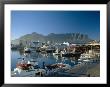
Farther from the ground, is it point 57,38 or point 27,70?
point 57,38

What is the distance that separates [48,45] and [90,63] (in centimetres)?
20

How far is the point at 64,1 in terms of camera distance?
1.48m

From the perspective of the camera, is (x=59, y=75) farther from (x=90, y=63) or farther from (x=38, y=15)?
(x=38, y=15)

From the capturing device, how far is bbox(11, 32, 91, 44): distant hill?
4.87 feet

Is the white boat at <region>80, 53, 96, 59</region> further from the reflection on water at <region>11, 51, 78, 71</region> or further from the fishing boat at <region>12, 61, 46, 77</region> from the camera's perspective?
the fishing boat at <region>12, 61, 46, 77</region>

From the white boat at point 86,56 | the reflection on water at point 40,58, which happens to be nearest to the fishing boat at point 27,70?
the reflection on water at point 40,58

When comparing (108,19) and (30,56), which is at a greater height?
(108,19)

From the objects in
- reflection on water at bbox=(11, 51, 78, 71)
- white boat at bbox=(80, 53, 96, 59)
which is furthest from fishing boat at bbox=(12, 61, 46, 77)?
white boat at bbox=(80, 53, 96, 59)

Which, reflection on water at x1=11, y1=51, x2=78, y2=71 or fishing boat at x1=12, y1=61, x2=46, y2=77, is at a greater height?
reflection on water at x1=11, y1=51, x2=78, y2=71

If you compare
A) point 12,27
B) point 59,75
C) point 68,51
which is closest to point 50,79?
point 59,75

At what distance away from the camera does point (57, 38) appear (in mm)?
1491

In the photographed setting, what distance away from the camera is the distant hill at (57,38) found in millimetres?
1484

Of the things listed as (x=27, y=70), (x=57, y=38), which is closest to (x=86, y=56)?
(x=57, y=38)

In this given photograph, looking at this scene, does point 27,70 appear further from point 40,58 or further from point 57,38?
point 57,38
